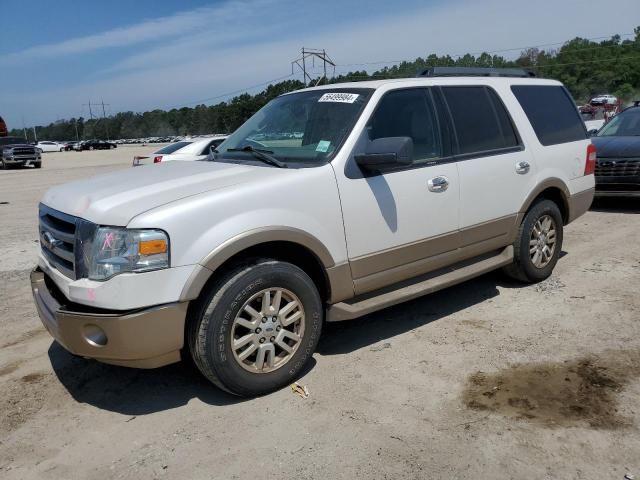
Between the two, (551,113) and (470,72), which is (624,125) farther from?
(470,72)

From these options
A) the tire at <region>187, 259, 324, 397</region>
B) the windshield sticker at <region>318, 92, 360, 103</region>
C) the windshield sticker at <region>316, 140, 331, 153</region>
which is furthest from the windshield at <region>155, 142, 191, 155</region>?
the tire at <region>187, 259, 324, 397</region>

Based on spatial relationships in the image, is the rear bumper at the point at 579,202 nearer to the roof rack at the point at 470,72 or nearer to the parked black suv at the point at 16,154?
the roof rack at the point at 470,72

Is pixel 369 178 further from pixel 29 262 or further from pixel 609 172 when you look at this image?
pixel 609 172

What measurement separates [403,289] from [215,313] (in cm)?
159

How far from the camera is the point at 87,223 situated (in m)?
3.18

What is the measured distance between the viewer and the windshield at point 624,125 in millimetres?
9594

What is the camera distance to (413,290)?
4207mm

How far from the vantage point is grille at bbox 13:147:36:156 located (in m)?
28.4

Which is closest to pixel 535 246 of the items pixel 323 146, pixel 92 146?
pixel 323 146

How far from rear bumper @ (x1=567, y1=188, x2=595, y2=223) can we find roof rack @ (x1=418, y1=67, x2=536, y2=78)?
4.42 ft

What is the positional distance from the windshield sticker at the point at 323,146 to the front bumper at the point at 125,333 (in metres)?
1.45

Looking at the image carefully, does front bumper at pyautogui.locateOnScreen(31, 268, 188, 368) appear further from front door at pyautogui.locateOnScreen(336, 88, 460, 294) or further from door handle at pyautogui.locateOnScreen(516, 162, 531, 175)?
door handle at pyautogui.locateOnScreen(516, 162, 531, 175)

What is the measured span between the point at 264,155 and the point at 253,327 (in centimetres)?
131

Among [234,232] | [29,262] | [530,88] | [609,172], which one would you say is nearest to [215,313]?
[234,232]
